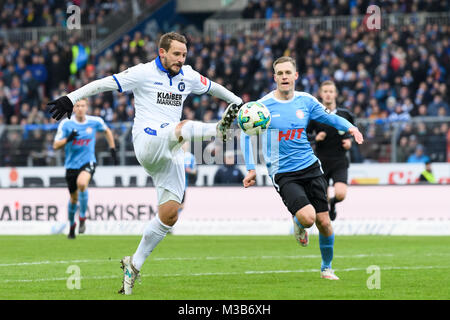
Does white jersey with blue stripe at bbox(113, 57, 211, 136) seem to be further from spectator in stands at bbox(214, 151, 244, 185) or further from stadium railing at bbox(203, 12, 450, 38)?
stadium railing at bbox(203, 12, 450, 38)

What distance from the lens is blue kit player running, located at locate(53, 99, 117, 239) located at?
17.7 meters

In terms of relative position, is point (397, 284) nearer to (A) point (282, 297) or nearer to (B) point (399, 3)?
(A) point (282, 297)

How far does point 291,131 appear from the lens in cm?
1023

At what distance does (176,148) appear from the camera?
9086mm

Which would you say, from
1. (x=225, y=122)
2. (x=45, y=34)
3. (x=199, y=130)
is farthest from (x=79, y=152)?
(x=45, y=34)

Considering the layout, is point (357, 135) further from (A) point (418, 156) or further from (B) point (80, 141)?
(A) point (418, 156)

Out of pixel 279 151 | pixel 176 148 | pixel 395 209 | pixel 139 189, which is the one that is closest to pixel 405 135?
pixel 395 209

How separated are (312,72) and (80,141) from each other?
33.8 ft

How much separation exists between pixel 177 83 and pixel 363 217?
422 inches

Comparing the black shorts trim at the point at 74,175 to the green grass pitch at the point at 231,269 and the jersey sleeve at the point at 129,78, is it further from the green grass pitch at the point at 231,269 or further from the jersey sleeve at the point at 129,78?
the jersey sleeve at the point at 129,78

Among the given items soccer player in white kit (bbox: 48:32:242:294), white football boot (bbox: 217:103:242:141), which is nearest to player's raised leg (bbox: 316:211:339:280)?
soccer player in white kit (bbox: 48:32:242:294)

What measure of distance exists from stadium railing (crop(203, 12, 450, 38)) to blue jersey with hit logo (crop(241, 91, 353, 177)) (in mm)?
19123

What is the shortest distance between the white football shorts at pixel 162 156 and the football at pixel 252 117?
687 millimetres

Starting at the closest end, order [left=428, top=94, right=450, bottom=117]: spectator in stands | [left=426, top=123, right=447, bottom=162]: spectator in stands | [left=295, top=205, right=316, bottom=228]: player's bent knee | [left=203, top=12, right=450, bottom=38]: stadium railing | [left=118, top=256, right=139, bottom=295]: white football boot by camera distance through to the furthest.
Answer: [left=118, top=256, right=139, bottom=295]: white football boot
[left=295, top=205, right=316, bottom=228]: player's bent knee
[left=426, top=123, right=447, bottom=162]: spectator in stands
[left=428, top=94, right=450, bottom=117]: spectator in stands
[left=203, top=12, right=450, bottom=38]: stadium railing
